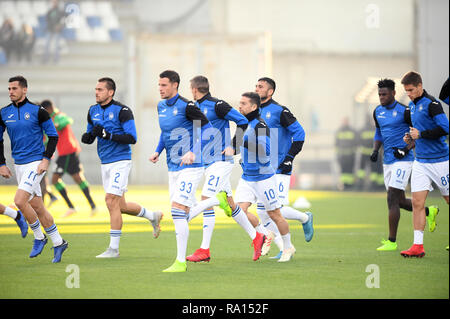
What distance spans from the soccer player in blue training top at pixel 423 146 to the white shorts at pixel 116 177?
3.58 meters

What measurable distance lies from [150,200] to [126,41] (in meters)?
11.2

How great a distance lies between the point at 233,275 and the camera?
8445 mm

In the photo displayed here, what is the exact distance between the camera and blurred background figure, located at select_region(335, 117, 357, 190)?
26656 mm

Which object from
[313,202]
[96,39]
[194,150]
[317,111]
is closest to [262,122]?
[194,150]

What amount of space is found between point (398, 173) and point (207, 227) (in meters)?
2.81

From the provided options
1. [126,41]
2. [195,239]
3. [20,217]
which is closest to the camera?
[20,217]

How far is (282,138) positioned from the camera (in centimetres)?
1020

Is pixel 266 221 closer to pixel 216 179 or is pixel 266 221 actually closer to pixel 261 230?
pixel 261 230

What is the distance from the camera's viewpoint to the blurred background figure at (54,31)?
3422 cm

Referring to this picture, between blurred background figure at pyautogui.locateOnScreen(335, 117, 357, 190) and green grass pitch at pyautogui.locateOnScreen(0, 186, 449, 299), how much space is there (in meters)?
12.1

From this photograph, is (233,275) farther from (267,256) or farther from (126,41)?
(126,41)

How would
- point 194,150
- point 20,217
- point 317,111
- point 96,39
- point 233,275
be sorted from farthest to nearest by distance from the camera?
point 317,111, point 96,39, point 20,217, point 194,150, point 233,275

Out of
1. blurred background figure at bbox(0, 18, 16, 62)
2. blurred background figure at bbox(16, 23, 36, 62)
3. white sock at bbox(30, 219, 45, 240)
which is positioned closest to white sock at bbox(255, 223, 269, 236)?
white sock at bbox(30, 219, 45, 240)

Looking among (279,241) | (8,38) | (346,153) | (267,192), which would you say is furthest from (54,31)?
(267,192)
